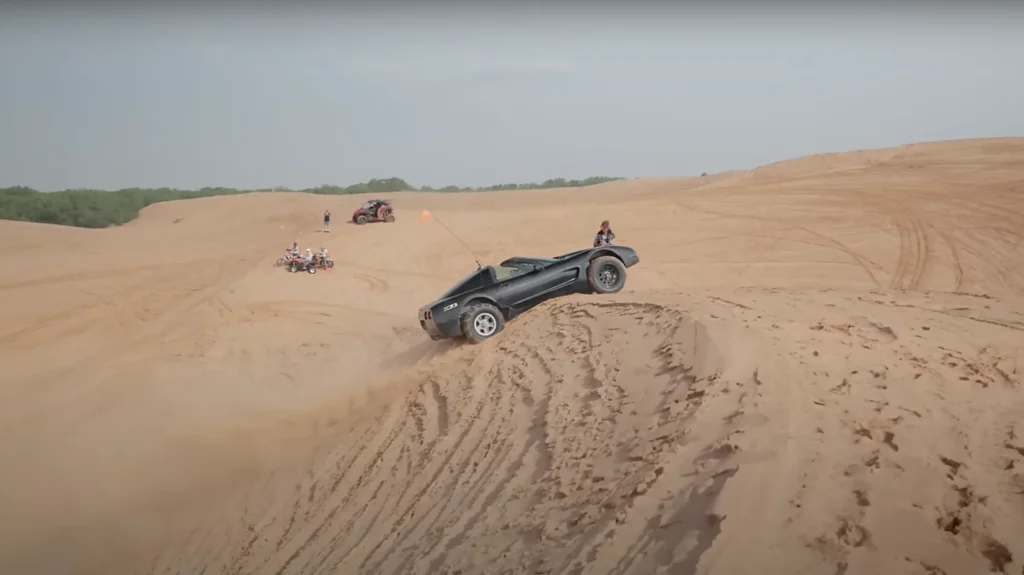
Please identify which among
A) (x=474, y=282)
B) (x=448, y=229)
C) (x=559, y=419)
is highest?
(x=474, y=282)

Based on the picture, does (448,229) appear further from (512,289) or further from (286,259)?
(512,289)

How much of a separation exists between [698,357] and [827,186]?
23377 mm

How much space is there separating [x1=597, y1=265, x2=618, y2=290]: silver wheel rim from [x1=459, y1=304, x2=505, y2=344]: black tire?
1.94m

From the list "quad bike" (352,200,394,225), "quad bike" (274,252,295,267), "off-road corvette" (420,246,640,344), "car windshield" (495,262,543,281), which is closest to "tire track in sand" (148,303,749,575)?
"off-road corvette" (420,246,640,344)

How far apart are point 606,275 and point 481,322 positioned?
96.4 inches

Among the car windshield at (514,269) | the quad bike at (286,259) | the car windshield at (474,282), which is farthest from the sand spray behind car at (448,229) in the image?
the car windshield at (474,282)

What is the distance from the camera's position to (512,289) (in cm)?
1245

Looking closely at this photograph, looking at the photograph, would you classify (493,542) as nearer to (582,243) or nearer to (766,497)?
(766,497)

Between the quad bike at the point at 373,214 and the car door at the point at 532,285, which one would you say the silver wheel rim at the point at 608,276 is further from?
the quad bike at the point at 373,214

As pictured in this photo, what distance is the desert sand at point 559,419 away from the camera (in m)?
4.00

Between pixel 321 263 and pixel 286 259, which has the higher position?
pixel 286 259

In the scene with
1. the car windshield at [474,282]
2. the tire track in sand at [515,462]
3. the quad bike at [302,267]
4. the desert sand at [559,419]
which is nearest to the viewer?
the desert sand at [559,419]

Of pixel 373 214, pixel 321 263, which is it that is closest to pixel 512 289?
pixel 321 263

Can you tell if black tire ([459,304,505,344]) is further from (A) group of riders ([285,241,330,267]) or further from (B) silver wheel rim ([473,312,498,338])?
(A) group of riders ([285,241,330,267])
